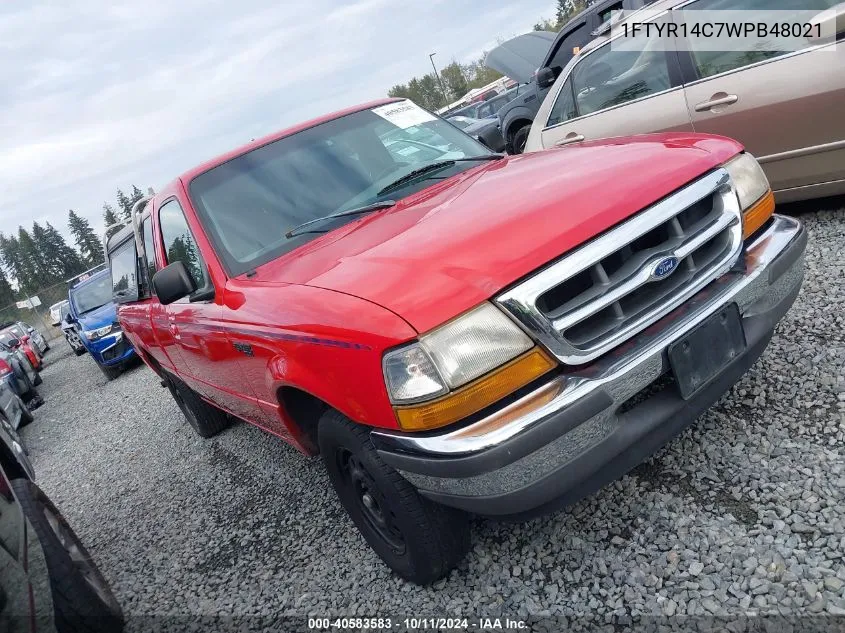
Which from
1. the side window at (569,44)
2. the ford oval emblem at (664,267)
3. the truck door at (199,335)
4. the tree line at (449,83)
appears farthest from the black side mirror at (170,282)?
the tree line at (449,83)

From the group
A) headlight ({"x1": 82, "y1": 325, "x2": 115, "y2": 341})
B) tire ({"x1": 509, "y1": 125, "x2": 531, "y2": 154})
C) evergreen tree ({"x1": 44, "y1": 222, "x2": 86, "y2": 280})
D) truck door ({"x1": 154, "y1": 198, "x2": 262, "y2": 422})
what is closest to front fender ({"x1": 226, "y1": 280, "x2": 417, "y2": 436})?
truck door ({"x1": 154, "y1": 198, "x2": 262, "y2": 422})

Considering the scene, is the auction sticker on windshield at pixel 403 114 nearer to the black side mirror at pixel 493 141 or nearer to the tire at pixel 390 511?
the black side mirror at pixel 493 141

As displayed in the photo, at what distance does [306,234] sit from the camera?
2.68 metres

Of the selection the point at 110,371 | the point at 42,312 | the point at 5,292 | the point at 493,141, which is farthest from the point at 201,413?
the point at 5,292

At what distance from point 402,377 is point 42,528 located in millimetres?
1724

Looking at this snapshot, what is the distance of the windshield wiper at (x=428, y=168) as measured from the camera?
289 cm

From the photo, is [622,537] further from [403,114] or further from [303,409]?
[403,114]

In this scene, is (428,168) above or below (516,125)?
above

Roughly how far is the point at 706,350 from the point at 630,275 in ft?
1.18

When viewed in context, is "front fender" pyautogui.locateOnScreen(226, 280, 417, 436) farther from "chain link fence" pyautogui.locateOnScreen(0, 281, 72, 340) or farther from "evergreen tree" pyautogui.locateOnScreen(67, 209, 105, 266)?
"evergreen tree" pyautogui.locateOnScreen(67, 209, 105, 266)

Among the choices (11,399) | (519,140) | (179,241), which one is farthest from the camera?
(11,399)

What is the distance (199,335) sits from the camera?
3.04 metres

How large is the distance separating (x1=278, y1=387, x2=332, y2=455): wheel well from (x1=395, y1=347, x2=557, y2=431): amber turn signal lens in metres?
0.80

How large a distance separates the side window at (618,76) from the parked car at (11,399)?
8.06 m
